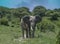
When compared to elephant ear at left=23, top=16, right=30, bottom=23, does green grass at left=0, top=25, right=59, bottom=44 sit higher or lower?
lower

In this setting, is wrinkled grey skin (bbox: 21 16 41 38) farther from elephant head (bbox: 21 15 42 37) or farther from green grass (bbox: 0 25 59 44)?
green grass (bbox: 0 25 59 44)

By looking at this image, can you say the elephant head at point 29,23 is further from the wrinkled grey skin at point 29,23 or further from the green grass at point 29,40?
the green grass at point 29,40

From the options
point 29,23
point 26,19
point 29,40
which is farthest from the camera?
point 29,23

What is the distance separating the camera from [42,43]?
452 inches

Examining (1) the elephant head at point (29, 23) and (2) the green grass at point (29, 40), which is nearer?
(2) the green grass at point (29, 40)

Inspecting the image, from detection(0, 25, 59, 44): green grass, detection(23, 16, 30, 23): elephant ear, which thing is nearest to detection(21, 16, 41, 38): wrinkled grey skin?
detection(23, 16, 30, 23): elephant ear

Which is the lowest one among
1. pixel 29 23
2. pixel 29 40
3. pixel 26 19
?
pixel 29 40

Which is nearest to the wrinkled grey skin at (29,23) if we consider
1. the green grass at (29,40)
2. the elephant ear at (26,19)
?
the elephant ear at (26,19)

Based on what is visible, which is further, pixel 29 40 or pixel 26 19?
pixel 26 19

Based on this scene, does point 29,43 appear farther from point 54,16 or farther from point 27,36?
point 54,16

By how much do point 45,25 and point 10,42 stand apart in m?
7.42

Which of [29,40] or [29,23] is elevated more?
[29,23]

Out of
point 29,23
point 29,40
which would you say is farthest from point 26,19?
point 29,40

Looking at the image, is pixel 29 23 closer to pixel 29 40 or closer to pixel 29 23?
pixel 29 23
